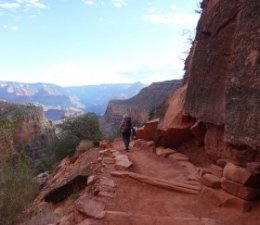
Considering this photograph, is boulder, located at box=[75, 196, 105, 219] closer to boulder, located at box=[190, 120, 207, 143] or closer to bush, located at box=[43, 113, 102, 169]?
boulder, located at box=[190, 120, 207, 143]

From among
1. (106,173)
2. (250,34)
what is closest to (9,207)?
(106,173)

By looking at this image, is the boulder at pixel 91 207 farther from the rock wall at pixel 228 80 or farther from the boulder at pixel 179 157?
the boulder at pixel 179 157

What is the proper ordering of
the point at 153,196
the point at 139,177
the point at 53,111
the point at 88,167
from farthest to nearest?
the point at 53,111 < the point at 88,167 < the point at 139,177 < the point at 153,196

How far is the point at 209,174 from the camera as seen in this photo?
29.8 feet

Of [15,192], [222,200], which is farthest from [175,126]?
[15,192]

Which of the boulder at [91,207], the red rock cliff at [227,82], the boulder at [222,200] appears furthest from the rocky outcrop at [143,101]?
the boulder at [91,207]

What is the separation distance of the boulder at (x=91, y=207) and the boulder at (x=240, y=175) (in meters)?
2.63

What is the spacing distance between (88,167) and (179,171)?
333 cm

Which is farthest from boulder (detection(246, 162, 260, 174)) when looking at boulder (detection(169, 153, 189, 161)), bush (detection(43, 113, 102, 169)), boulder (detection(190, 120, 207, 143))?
bush (detection(43, 113, 102, 169))

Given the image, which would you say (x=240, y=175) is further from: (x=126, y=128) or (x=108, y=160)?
(x=126, y=128)

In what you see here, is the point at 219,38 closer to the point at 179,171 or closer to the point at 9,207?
the point at 179,171

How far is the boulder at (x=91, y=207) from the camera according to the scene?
7.61 m

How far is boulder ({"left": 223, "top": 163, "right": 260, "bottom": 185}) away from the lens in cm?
761

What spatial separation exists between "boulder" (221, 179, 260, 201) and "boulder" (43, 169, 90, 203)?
524 cm
